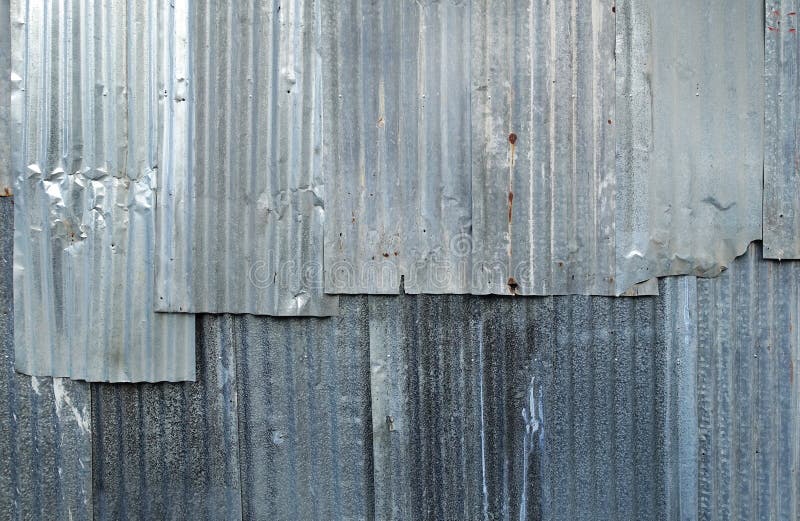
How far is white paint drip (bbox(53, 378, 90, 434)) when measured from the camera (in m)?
2.72

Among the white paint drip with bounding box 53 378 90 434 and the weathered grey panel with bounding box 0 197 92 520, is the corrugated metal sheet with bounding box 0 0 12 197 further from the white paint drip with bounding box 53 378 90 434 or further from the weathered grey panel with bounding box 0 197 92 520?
the white paint drip with bounding box 53 378 90 434

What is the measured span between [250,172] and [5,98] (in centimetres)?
128

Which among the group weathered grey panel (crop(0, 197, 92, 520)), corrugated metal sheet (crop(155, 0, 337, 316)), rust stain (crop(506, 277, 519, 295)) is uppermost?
corrugated metal sheet (crop(155, 0, 337, 316))

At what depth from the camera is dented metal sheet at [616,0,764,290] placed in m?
2.56

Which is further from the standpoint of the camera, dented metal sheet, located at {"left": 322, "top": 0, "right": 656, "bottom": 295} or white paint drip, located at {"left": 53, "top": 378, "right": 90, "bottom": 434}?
white paint drip, located at {"left": 53, "top": 378, "right": 90, "bottom": 434}

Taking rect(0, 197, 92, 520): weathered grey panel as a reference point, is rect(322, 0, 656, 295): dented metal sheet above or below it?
above

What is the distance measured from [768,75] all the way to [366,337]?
2239mm

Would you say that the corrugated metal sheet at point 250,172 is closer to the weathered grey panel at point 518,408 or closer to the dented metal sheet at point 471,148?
the dented metal sheet at point 471,148

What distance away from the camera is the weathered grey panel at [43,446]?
2.72 metres

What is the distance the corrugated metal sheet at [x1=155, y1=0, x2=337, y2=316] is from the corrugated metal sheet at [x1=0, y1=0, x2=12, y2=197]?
0.79m

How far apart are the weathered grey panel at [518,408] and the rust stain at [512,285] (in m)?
0.06

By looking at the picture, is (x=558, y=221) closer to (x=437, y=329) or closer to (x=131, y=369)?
(x=437, y=329)

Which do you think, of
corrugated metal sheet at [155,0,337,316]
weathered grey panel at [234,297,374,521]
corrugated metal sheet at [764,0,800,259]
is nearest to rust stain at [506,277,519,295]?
weathered grey panel at [234,297,374,521]

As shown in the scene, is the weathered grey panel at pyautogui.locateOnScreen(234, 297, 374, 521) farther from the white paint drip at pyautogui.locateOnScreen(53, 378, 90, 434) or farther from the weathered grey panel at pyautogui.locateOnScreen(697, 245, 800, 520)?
the weathered grey panel at pyautogui.locateOnScreen(697, 245, 800, 520)
